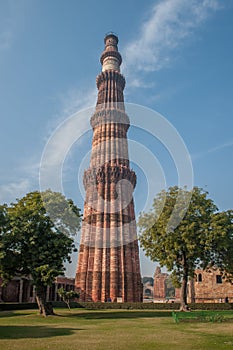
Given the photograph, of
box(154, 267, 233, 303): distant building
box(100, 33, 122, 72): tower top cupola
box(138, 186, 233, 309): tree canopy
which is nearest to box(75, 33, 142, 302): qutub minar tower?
box(100, 33, 122, 72): tower top cupola

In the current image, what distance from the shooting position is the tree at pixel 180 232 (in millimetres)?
32125

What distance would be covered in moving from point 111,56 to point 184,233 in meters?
50.5

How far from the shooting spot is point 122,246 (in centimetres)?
5212

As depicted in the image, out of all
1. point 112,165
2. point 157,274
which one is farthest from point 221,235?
point 157,274

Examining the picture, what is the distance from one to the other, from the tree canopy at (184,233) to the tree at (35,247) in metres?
9.11

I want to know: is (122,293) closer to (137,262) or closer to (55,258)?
(137,262)

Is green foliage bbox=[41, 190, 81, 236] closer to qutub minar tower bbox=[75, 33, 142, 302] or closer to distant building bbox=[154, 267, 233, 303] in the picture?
qutub minar tower bbox=[75, 33, 142, 302]

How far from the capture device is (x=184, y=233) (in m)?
31.5

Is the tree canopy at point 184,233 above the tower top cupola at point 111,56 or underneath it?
underneath

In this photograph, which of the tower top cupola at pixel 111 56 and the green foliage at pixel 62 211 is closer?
the green foliage at pixel 62 211

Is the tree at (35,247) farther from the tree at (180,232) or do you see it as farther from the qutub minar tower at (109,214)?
the qutub minar tower at (109,214)

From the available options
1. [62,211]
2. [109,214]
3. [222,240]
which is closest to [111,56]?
[109,214]

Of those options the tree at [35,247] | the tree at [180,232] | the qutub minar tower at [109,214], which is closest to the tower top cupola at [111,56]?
the qutub minar tower at [109,214]

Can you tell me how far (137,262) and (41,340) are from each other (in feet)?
132
